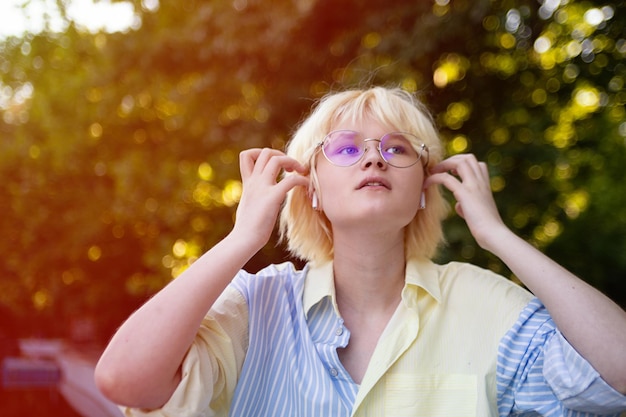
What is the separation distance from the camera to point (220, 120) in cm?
387

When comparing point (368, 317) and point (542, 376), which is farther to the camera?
point (368, 317)

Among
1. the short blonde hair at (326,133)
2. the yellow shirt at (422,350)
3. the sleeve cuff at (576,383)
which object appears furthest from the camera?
the short blonde hair at (326,133)

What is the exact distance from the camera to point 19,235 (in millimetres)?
4242

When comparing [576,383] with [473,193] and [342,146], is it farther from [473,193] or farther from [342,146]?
[342,146]

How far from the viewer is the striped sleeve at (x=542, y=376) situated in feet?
4.47

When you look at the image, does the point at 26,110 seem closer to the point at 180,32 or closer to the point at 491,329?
the point at 180,32

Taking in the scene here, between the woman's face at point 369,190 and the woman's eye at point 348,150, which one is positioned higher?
the woman's eye at point 348,150

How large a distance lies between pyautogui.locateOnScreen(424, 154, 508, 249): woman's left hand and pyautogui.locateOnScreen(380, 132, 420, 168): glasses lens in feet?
0.43

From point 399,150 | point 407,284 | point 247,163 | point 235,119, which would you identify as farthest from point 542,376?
point 235,119

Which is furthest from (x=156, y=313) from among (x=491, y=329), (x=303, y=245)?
(x=491, y=329)

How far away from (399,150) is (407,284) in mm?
352

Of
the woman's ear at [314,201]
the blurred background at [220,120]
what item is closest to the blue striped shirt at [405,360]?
the woman's ear at [314,201]

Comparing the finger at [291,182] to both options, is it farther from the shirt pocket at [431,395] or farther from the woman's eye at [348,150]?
the shirt pocket at [431,395]

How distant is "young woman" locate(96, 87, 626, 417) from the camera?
53.3 inches
